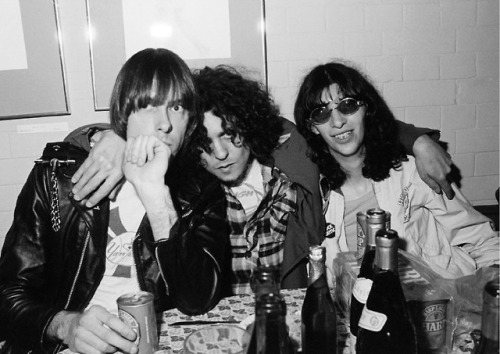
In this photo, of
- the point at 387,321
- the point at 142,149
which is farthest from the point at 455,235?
the point at 142,149

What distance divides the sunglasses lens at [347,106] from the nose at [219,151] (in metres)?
0.54

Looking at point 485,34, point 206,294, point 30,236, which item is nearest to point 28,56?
point 30,236

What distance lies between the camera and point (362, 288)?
0.95 meters

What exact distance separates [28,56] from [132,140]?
149 cm

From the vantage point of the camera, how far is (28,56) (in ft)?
8.20

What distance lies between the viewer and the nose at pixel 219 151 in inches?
73.0

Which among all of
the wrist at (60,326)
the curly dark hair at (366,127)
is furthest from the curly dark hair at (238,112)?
the wrist at (60,326)

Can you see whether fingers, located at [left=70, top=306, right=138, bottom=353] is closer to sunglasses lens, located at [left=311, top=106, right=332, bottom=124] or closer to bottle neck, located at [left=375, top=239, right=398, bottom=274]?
bottle neck, located at [left=375, top=239, right=398, bottom=274]

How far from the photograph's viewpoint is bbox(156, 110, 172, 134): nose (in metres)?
1.48

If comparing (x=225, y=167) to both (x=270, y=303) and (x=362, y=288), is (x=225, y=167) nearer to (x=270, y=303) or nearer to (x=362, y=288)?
(x=362, y=288)

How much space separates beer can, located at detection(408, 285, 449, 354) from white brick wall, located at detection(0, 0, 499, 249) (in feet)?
6.17

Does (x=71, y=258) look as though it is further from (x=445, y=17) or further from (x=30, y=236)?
(x=445, y=17)

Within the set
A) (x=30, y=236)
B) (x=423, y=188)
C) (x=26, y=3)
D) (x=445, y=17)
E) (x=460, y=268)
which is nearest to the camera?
(x=30, y=236)

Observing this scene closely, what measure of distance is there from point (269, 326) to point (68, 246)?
1.02 metres
